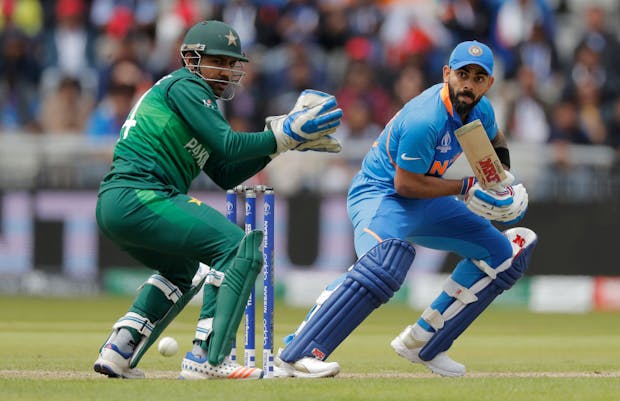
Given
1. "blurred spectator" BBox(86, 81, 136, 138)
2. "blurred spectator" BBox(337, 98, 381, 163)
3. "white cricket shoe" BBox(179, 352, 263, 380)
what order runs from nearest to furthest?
1. "white cricket shoe" BBox(179, 352, 263, 380)
2. "blurred spectator" BBox(337, 98, 381, 163)
3. "blurred spectator" BBox(86, 81, 136, 138)

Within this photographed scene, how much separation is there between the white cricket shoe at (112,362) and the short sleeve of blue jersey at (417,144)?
1732 millimetres

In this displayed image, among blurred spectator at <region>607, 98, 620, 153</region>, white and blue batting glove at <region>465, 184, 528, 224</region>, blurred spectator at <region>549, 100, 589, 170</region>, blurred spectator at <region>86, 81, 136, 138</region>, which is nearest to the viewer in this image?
white and blue batting glove at <region>465, 184, 528, 224</region>

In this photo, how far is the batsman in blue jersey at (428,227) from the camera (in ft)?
21.5

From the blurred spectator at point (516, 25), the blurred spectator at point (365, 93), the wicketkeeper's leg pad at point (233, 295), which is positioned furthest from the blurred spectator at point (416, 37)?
the wicketkeeper's leg pad at point (233, 295)

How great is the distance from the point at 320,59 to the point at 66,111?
3.00 metres

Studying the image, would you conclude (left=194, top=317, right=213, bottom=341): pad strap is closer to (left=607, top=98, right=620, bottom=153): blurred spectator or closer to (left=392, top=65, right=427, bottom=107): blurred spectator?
(left=392, top=65, right=427, bottom=107): blurred spectator

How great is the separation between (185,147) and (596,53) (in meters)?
9.79

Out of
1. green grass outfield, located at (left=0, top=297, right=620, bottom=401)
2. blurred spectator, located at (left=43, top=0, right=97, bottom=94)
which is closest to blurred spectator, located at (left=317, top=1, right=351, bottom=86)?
blurred spectator, located at (left=43, top=0, right=97, bottom=94)

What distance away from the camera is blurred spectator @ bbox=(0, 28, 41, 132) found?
14375 mm

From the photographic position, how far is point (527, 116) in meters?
14.2

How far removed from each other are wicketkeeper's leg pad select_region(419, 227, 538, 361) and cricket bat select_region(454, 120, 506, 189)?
2.03 feet

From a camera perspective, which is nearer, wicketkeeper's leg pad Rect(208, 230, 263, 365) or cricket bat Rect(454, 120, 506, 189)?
wicketkeeper's leg pad Rect(208, 230, 263, 365)

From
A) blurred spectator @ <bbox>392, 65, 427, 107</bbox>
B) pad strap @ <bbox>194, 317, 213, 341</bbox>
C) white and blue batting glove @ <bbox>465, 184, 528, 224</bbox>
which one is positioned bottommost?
pad strap @ <bbox>194, 317, 213, 341</bbox>

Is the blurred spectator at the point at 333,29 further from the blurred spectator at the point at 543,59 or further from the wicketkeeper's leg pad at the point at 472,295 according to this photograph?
the wicketkeeper's leg pad at the point at 472,295
